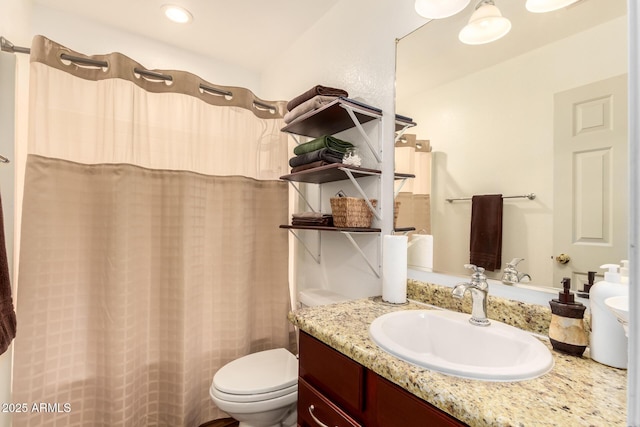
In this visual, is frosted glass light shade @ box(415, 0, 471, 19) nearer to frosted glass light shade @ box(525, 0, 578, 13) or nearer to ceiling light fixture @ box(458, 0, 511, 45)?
ceiling light fixture @ box(458, 0, 511, 45)

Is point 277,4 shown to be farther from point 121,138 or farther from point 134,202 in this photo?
point 134,202

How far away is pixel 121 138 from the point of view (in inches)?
62.2

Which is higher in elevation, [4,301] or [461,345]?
[4,301]

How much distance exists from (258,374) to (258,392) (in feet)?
0.45

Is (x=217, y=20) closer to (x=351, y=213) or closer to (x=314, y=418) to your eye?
(x=351, y=213)

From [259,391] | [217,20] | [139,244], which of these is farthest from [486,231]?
[217,20]

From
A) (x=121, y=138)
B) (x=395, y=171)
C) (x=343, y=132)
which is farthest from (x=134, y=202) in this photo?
(x=395, y=171)

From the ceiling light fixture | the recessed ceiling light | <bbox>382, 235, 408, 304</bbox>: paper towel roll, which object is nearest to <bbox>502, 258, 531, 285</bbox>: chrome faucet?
<bbox>382, 235, 408, 304</bbox>: paper towel roll

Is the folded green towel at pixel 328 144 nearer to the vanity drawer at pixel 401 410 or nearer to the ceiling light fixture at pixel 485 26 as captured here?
the ceiling light fixture at pixel 485 26

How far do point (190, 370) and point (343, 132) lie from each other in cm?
164

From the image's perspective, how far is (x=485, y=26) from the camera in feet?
3.65

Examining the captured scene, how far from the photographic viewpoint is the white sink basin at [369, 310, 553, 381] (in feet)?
2.25

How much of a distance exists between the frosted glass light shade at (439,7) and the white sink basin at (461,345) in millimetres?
1134

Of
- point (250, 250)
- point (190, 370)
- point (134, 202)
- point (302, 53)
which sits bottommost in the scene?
point (190, 370)
